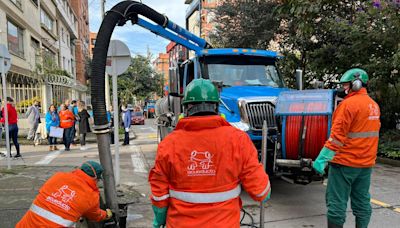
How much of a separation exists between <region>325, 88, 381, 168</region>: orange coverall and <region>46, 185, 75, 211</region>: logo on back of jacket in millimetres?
2780

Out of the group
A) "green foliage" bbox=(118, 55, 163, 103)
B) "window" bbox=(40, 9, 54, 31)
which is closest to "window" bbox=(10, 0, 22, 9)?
"window" bbox=(40, 9, 54, 31)

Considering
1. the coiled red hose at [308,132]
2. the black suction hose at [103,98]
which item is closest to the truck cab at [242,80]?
Answer: the coiled red hose at [308,132]

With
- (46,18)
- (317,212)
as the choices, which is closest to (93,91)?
(317,212)

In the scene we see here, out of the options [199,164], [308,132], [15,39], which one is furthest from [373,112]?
[15,39]

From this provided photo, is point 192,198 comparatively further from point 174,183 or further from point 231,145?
point 231,145

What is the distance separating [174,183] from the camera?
2.22 meters

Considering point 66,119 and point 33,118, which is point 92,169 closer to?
point 66,119

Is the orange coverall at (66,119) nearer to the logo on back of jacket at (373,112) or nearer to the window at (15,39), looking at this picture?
the window at (15,39)

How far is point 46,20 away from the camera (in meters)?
30.0

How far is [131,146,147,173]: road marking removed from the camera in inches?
362

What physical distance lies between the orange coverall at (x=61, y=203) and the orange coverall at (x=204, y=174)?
134cm

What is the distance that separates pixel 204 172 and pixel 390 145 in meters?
9.90

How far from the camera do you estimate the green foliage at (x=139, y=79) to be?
36.9m

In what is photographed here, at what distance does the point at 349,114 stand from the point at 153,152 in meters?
9.33
